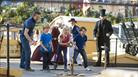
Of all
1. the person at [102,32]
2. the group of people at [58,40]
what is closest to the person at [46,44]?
the group of people at [58,40]

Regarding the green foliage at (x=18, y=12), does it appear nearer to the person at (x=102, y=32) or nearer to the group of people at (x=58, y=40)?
the person at (x=102, y=32)

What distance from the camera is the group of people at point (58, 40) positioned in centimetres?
1402

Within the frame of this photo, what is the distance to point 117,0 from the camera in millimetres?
22828

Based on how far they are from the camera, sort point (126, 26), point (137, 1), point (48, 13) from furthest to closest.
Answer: point (48, 13), point (126, 26), point (137, 1)

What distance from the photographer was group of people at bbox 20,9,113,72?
14.0 m

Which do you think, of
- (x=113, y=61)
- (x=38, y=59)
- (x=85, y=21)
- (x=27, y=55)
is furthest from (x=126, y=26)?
(x=27, y=55)

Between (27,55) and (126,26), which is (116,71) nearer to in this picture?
(27,55)

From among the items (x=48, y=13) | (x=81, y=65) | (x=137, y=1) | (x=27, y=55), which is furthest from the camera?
(x=48, y=13)

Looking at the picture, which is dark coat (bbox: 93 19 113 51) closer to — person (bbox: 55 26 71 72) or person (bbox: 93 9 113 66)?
person (bbox: 93 9 113 66)

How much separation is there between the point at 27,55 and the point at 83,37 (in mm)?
1978

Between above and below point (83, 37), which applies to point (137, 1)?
above

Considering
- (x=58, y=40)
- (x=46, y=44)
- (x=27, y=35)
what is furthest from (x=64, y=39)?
(x=27, y=35)

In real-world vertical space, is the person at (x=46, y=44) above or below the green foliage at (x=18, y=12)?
below

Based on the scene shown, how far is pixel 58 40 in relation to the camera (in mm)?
14867
